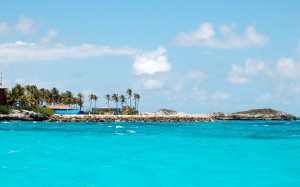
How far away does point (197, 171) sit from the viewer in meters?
31.4

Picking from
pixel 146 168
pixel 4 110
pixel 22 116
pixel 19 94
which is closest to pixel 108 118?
pixel 22 116

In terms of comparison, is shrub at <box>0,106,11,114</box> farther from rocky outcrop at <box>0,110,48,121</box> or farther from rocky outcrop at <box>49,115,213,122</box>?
rocky outcrop at <box>49,115,213,122</box>

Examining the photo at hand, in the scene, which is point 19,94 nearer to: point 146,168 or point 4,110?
point 4,110

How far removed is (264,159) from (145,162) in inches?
407

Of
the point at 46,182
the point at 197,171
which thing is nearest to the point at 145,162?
the point at 197,171

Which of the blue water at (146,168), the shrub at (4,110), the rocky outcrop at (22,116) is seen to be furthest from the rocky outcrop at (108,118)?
the blue water at (146,168)

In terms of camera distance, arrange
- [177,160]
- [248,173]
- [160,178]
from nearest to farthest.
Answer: [160,178] < [248,173] < [177,160]

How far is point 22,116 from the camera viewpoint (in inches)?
5797

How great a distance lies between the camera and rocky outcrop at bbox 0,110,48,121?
475ft

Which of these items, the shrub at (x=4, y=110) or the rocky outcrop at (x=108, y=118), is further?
the rocky outcrop at (x=108, y=118)

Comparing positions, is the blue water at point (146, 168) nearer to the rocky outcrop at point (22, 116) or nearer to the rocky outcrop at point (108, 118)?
the rocky outcrop at point (22, 116)

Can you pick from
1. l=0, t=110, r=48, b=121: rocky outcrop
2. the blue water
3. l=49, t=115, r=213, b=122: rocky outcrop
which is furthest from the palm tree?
the blue water

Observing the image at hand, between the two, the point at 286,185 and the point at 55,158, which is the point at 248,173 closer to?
the point at 286,185

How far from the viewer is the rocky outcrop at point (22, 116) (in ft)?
475
